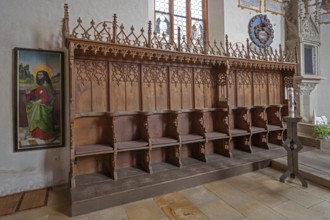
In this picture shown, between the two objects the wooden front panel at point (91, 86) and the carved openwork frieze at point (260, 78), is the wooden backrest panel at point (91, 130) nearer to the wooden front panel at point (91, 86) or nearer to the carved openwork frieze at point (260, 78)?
the wooden front panel at point (91, 86)

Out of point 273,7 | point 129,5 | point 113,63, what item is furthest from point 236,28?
point 113,63

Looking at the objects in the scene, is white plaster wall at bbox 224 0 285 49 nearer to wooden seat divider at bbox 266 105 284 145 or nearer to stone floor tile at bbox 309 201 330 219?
wooden seat divider at bbox 266 105 284 145

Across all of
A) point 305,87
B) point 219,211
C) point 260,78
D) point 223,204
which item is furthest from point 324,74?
point 219,211

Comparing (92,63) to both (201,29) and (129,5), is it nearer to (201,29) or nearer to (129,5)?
(129,5)

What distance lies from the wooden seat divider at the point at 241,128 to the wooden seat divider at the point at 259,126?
15 centimetres

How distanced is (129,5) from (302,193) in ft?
11.5

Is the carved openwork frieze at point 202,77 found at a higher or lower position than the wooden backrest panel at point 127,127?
higher

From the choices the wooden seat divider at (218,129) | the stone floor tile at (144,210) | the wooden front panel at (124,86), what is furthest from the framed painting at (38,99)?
the wooden seat divider at (218,129)

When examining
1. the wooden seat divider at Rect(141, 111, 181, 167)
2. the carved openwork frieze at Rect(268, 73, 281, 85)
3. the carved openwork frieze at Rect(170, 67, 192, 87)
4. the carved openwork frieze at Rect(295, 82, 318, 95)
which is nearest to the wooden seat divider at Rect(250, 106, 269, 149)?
the carved openwork frieze at Rect(268, 73, 281, 85)

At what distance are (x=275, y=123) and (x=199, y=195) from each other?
2442mm

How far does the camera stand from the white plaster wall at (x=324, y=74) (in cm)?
570

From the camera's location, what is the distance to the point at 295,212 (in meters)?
1.83

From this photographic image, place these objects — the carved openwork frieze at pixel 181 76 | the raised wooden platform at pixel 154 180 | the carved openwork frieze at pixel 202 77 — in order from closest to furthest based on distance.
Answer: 1. the raised wooden platform at pixel 154 180
2. the carved openwork frieze at pixel 181 76
3. the carved openwork frieze at pixel 202 77

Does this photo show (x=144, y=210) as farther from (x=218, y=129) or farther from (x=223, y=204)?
(x=218, y=129)
